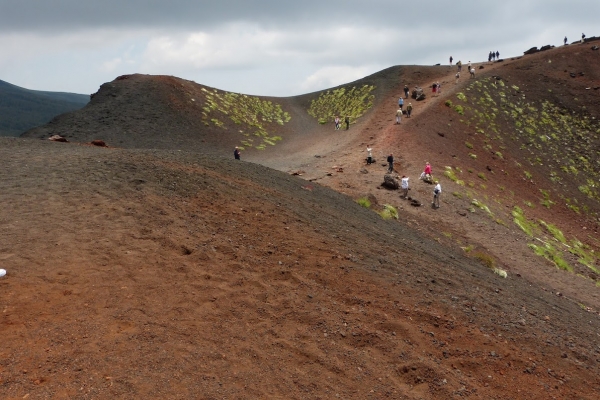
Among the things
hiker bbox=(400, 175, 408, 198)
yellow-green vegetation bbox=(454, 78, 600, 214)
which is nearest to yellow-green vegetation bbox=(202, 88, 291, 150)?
yellow-green vegetation bbox=(454, 78, 600, 214)

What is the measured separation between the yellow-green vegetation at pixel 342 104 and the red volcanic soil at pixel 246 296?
3443 cm

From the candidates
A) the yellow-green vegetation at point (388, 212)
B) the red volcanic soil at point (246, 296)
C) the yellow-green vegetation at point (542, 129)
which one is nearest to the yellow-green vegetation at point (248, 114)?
the yellow-green vegetation at point (542, 129)

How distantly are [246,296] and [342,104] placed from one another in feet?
171

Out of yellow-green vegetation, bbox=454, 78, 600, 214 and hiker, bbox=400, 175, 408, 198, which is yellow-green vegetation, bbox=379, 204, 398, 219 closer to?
hiker, bbox=400, 175, 408, 198

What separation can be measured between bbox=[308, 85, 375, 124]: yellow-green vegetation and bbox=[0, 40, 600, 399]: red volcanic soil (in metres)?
34.4

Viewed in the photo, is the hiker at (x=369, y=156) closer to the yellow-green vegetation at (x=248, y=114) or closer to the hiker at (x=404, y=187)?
the hiker at (x=404, y=187)

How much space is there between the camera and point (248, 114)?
56.0 metres

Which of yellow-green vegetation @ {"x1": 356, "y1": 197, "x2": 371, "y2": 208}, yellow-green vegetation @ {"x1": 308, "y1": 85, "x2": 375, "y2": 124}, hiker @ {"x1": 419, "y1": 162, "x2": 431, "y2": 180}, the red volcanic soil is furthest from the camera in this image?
yellow-green vegetation @ {"x1": 308, "y1": 85, "x2": 375, "y2": 124}

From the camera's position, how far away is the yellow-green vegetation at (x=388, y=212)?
80.5 ft

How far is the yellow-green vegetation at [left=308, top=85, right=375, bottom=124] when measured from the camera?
57719mm

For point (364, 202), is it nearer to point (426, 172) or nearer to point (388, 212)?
point (388, 212)

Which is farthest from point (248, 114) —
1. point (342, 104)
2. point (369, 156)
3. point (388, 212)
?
point (388, 212)

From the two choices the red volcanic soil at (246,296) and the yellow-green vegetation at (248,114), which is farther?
the yellow-green vegetation at (248,114)

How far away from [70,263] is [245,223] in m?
5.68
